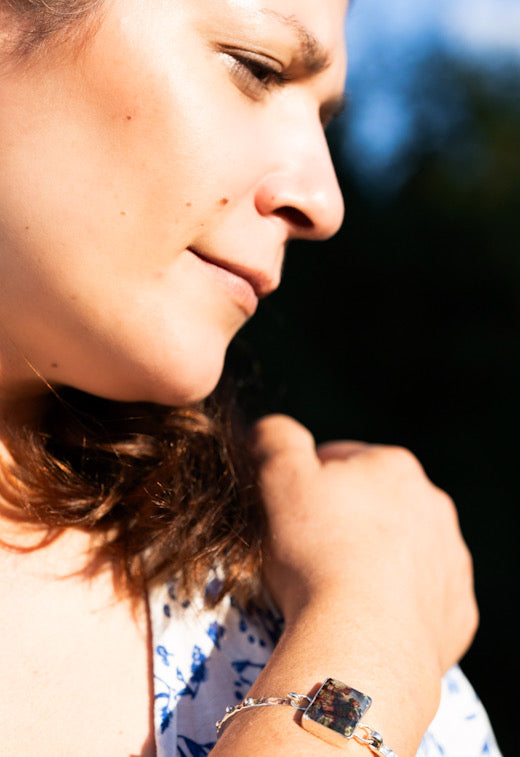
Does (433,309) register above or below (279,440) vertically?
above

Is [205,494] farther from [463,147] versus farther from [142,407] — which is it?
[463,147]

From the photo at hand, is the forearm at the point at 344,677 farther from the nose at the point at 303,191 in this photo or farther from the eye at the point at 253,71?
the eye at the point at 253,71

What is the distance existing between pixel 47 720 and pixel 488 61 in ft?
18.7

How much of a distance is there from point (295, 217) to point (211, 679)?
804 mm

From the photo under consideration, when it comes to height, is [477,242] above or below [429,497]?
above

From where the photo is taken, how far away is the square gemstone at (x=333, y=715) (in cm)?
99

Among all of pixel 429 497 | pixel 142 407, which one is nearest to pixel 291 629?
pixel 429 497

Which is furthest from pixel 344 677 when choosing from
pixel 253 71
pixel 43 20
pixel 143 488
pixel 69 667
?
pixel 43 20

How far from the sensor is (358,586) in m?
1.22

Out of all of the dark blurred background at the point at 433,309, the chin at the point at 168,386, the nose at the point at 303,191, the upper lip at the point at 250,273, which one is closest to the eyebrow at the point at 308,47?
the nose at the point at 303,191

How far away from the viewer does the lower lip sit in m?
1.30

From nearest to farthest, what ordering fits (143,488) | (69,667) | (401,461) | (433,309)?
(69,667)
(143,488)
(401,461)
(433,309)

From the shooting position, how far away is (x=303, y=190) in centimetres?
134

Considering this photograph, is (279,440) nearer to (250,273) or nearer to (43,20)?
(250,273)
